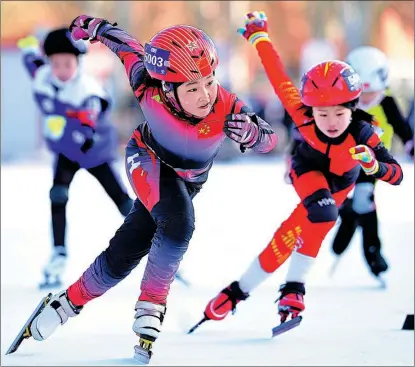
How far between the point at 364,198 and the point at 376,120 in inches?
30.4

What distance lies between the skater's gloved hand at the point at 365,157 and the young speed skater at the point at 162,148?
2.37 feet

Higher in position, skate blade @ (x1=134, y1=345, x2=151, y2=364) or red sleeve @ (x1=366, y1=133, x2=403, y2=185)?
red sleeve @ (x1=366, y1=133, x2=403, y2=185)

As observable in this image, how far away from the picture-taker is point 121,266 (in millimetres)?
5852

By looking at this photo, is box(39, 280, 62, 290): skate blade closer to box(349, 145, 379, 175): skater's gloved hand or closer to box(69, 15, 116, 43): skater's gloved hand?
box(69, 15, 116, 43): skater's gloved hand

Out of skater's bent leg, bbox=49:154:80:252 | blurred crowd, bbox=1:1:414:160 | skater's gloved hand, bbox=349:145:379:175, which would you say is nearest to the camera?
skater's gloved hand, bbox=349:145:379:175

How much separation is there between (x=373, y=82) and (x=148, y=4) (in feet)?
149

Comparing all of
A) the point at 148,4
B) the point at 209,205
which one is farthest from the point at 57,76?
the point at 148,4

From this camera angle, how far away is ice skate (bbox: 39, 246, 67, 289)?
933cm

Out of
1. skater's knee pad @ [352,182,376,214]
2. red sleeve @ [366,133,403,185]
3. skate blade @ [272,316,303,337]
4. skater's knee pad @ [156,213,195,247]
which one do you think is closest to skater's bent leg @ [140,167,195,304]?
skater's knee pad @ [156,213,195,247]

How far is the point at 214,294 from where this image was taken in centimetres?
907

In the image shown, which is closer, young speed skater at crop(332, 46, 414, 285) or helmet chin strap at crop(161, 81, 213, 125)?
helmet chin strap at crop(161, 81, 213, 125)

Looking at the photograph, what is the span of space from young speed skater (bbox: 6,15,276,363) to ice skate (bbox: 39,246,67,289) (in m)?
3.27

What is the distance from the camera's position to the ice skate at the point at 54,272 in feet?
30.6

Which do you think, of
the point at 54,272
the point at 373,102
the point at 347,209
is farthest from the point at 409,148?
the point at 54,272
